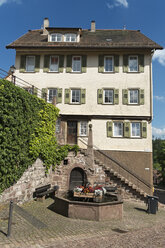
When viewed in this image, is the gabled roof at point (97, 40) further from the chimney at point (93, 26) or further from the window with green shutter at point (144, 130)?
the window with green shutter at point (144, 130)

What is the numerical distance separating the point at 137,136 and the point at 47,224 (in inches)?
446

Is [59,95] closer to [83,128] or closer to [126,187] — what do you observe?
[83,128]

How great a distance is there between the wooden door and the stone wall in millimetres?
3412

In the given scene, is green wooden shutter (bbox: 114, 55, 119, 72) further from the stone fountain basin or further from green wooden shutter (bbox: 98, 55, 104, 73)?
the stone fountain basin

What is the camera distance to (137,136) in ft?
55.6

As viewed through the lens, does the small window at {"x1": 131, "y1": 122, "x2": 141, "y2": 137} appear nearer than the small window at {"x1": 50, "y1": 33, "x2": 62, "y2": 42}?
Yes

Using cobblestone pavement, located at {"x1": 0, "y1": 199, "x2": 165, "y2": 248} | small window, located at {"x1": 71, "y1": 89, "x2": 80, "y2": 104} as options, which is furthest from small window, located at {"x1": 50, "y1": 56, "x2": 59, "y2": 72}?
cobblestone pavement, located at {"x1": 0, "y1": 199, "x2": 165, "y2": 248}

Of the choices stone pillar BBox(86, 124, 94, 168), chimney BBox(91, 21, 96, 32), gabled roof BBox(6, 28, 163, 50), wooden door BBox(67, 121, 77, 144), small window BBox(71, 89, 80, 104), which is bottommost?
stone pillar BBox(86, 124, 94, 168)

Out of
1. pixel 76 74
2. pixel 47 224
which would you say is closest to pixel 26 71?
pixel 76 74

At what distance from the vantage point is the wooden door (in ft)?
58.3

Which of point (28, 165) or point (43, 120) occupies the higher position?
point (43, 120)

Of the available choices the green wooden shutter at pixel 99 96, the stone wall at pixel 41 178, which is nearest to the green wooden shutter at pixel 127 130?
the green wooden shutter at pixel 99 96

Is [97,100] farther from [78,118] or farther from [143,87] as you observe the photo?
[143,87]

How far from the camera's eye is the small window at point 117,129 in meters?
17.2
